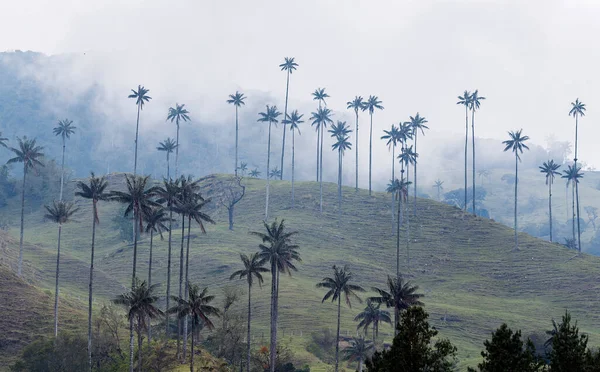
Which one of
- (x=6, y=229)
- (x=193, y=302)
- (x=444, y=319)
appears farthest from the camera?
(x=6, y=229)

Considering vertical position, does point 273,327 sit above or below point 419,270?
below

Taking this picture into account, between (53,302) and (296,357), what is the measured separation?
38.3m

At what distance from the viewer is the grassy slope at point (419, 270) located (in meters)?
135

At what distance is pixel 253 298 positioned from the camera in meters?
141

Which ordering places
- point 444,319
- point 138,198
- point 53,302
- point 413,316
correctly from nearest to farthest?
point 413,316, point 138,198, point 53,302, point 444,319

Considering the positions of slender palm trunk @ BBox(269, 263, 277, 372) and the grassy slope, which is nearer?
slender palm trunk @ BBox(269, 263, 277, 372)

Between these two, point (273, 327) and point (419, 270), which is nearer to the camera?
point (273, 327)

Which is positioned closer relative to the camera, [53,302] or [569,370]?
[569,370]

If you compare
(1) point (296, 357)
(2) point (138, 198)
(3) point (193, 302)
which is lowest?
(1) point (296, 357)

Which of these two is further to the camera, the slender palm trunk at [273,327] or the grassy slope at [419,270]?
the grassy slope at [419,270]

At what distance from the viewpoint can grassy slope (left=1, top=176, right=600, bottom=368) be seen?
13475 centimetres

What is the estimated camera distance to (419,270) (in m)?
169

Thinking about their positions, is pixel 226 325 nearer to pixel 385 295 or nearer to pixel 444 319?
pixel 385 295

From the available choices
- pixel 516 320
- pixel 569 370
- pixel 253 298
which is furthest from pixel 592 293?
pixel 569 370
